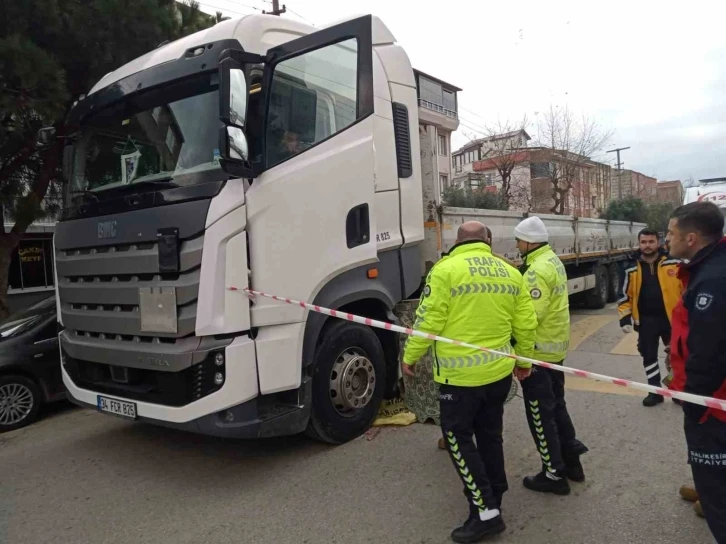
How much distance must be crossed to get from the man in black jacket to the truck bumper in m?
2.45

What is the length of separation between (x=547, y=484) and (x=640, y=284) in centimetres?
271

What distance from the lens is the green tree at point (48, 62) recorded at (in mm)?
6020

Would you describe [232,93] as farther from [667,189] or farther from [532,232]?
[667,189]

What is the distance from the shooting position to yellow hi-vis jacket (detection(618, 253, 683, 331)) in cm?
503

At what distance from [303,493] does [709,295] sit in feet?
9.03

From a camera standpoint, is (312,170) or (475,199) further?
(475,199)

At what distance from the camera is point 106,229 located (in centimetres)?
387

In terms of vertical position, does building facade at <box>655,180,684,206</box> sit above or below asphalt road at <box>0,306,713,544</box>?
above

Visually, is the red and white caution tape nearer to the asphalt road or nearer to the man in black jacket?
the man in black jacket

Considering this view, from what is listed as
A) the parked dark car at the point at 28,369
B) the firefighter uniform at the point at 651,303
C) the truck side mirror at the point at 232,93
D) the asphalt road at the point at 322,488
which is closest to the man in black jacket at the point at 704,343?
the asphalt road at the point at 322,488

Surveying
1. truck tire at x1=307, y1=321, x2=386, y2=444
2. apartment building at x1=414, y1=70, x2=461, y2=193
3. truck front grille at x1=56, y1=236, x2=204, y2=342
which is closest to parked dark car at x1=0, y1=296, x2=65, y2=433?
truck front grille at x1=56, y1=236, x2=204, y2=342

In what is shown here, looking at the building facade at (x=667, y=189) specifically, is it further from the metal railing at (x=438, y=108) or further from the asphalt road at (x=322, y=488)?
the asphalt road at (x=322, y=488)

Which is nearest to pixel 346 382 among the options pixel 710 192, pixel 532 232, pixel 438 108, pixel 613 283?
pixel 532 232

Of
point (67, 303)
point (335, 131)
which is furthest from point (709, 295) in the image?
point (67, 303)
